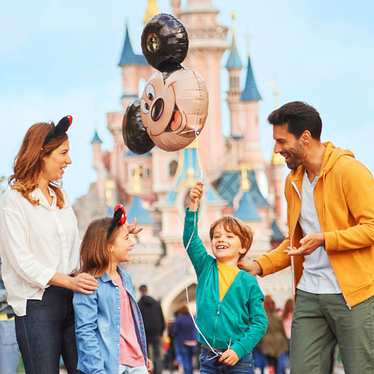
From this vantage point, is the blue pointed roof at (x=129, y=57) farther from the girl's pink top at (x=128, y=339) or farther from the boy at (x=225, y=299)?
the girl's pink top at (x=128, y=339)

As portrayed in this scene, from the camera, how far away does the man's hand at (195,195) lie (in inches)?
251

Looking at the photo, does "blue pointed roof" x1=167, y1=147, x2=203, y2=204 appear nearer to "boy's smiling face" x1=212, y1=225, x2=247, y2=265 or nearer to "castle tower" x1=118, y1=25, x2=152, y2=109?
"castle tower" x1=118, y1=25, x2=152, y2=109

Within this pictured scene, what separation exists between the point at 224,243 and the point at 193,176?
5063cm

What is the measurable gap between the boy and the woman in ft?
1.96

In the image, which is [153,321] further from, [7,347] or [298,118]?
[298,118]

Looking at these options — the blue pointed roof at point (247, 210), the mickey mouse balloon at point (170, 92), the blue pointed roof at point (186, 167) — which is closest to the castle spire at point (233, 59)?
the blue pointed roof at point (247, 210)

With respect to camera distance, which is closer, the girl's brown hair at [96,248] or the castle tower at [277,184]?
the girl's brown hair at [96,248]

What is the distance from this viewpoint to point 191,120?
759 cm

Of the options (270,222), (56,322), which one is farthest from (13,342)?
(270,222)

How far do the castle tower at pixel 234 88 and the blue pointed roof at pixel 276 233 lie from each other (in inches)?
237

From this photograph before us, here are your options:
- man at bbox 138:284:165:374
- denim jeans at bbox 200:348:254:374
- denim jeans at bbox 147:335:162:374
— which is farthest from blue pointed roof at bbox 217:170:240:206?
denim jeans at bbox 200:348:254:374

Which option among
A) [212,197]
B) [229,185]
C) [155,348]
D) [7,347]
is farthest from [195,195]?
[229,185]

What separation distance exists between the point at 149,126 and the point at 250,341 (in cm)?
174

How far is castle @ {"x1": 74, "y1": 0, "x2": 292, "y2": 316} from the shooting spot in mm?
57969
